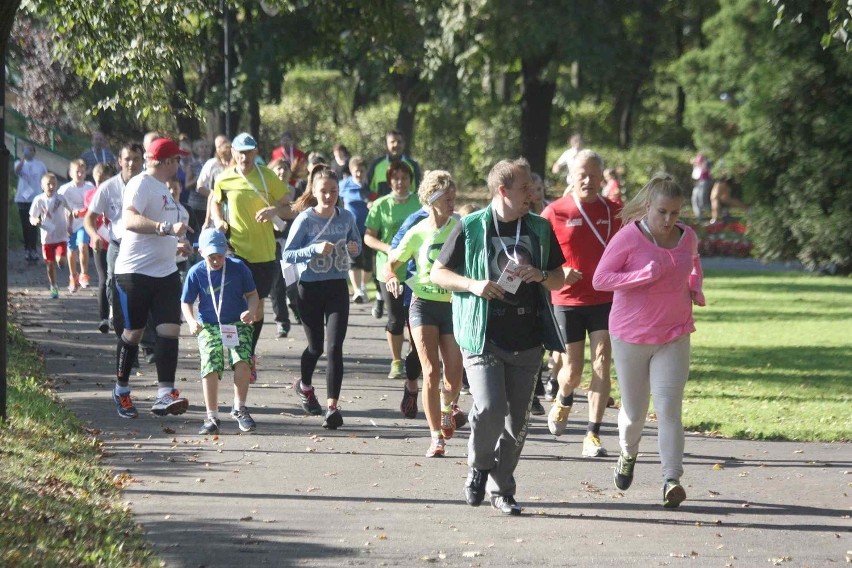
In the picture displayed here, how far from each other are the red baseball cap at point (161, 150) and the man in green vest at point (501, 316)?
140 inches

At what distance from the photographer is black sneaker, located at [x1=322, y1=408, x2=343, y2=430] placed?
10.3m

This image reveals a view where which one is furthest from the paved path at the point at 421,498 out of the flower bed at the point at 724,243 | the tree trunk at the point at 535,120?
the tree trunk at the point at 535,120

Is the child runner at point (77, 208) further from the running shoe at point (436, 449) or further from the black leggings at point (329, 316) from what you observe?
the running shoe at point (436, 449)

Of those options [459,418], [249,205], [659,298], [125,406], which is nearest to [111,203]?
[249,205]

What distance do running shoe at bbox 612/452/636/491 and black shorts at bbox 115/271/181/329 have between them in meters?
3.89

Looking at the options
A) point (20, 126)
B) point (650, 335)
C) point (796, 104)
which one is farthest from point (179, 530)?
point (20, 126)

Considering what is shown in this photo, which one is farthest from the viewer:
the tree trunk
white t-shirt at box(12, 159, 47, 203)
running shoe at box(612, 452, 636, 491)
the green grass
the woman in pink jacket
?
the tree trunk

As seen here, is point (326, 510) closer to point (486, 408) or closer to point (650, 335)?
point (486, 408)

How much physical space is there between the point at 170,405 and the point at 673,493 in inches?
164

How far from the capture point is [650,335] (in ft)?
25.7

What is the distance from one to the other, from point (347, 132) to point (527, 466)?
38182mm

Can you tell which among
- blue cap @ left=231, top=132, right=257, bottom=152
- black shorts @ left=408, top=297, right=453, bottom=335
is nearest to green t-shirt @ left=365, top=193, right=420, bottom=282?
blue cap @ left=231, top=132, right=257, bottom=152

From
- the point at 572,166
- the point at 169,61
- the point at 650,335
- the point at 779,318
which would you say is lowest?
the point at 779,318

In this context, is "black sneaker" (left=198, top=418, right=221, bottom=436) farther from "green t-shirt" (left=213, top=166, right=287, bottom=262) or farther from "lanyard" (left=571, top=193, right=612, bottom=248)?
"lanyard" (left=571, top=193, right=612, bottom=248)
